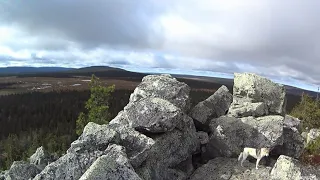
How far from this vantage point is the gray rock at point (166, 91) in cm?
2928

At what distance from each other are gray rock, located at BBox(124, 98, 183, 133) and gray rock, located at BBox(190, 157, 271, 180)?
443 cm

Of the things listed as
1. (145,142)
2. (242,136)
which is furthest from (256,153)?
(145,142)

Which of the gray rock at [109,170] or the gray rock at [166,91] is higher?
the gray rock at [166,91]

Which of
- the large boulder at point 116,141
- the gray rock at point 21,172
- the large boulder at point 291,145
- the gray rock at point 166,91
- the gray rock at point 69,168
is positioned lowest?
the gray rock at point 21,172

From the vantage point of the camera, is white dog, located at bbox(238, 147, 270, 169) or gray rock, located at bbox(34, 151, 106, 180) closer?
→ gray rock, located at bbox(34, 151, 106, 180)

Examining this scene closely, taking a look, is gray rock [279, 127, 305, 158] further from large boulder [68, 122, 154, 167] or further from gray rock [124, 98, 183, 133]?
large boulder [68, 122, 154, 167]

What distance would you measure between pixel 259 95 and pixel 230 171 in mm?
11896

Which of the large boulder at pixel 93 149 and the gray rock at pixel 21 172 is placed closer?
the large boulder at pixel 93 149

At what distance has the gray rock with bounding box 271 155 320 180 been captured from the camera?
2084cm

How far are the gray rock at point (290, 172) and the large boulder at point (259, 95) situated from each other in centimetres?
1095

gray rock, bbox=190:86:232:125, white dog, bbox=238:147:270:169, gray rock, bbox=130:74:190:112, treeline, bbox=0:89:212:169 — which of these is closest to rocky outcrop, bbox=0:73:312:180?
gray rock, bbox=130:74:190:112

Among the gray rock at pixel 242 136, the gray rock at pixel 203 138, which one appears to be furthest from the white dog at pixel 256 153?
the gray rock at pixel 203 138

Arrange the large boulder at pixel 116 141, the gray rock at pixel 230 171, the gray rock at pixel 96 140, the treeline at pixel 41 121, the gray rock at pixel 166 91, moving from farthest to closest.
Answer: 1. the treeline at pixel 41 121
2. the gray rock at pixel 166 91
3. the gray rock at pixel 230 171
4. the gray rock at pixel 96 140
5. the large boulder at pixel 116 141

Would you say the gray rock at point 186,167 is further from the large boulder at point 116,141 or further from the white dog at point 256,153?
the large boulder at point 116,141
